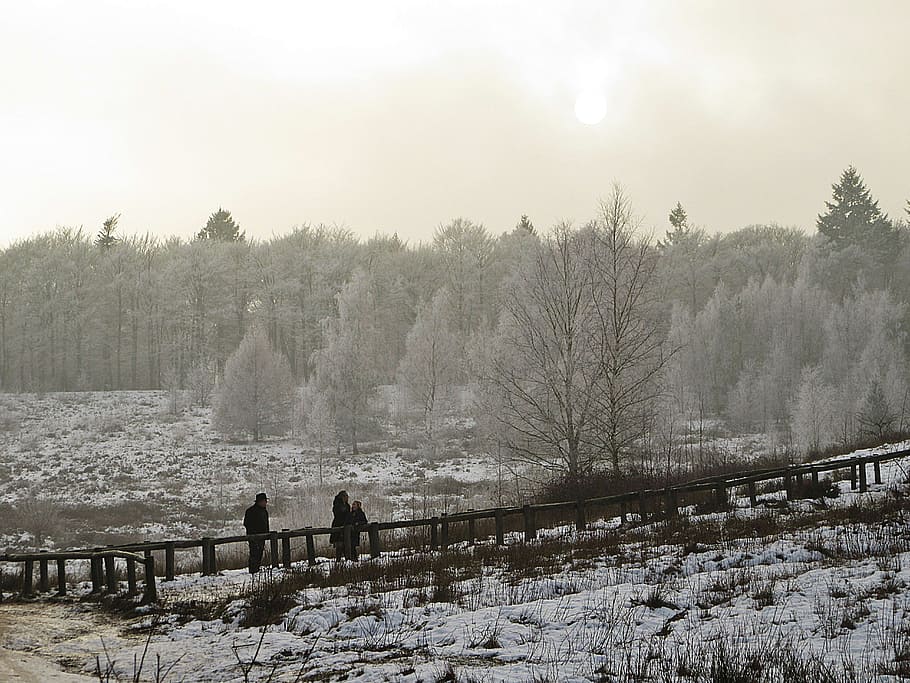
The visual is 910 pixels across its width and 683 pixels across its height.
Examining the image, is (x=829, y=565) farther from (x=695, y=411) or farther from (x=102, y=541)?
(x=695, y=411)

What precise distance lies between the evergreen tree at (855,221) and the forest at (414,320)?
0.17 m

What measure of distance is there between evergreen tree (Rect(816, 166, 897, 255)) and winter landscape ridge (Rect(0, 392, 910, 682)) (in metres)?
62.3

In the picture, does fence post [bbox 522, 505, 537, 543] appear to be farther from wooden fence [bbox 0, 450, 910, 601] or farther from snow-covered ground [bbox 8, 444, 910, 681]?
snow-covered ground [bbox 8, 444, 910, 681]

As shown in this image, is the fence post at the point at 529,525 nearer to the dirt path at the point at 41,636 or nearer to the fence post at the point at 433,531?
the fence post at the point at 433,531

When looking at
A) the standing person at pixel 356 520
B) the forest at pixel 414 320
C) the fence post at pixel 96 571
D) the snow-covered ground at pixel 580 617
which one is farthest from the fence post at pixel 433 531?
the forest at pixel 414 320

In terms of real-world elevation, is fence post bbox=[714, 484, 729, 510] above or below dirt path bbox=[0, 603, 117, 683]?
above

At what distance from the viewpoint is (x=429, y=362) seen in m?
54.0

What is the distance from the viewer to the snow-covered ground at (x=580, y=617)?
6.97 metres

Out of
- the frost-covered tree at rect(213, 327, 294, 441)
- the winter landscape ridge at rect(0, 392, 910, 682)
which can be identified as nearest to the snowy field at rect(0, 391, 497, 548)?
the frost-covered tree at rect(213, 327, 294, 441)

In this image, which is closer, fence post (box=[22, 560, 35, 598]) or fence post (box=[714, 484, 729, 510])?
fence post (box=[22, 560, 35, 598])

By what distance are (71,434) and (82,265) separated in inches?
1065

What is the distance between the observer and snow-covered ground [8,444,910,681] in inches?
275

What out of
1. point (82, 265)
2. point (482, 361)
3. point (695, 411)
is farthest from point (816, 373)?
point (82, 265)

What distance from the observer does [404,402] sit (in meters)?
54.6
